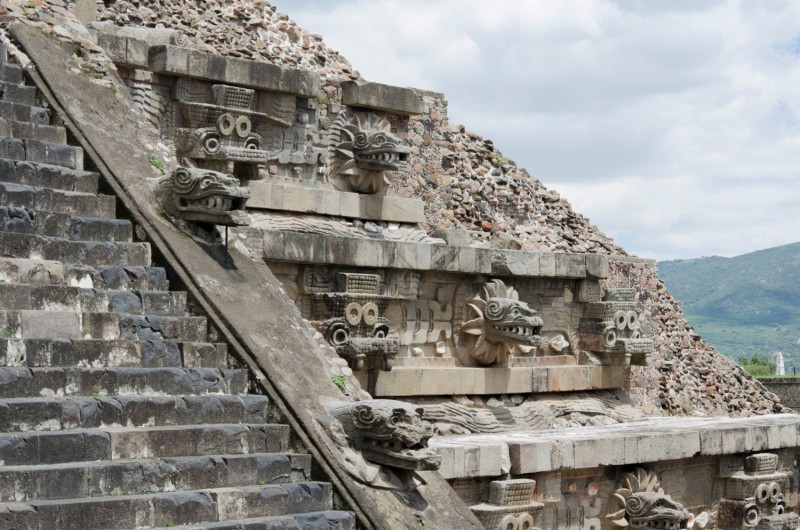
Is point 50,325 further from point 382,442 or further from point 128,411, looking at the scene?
point 382,442

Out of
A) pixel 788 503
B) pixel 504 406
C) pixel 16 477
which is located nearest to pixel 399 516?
pixel 16 477

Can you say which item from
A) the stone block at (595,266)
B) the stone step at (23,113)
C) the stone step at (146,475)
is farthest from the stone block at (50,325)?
the stone block at (595,266)

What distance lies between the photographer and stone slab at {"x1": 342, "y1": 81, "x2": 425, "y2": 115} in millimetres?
14172

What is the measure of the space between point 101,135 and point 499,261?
5.12 meters

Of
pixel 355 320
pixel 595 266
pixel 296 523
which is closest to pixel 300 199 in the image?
pixel 355 320

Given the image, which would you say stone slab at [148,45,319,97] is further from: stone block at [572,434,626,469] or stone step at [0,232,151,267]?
stone block at [572,434,626,469]

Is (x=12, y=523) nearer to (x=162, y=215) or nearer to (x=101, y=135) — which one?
(x=162, y=215)

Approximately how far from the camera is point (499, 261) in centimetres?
1382

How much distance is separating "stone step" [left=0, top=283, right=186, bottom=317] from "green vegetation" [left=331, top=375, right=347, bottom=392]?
117 cm

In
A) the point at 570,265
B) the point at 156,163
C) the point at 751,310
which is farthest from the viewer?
the point at 751,310

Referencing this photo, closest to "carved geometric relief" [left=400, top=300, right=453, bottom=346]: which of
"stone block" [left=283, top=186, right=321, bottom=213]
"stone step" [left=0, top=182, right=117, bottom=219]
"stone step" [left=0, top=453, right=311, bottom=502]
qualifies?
"stone block" [left=283, top=186, right=321, bottom=213]

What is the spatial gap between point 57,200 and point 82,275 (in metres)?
0.76

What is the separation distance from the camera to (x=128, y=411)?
7629 millimetres

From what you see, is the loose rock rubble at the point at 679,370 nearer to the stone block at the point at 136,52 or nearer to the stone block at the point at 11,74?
the stone block at the point at 136,52
